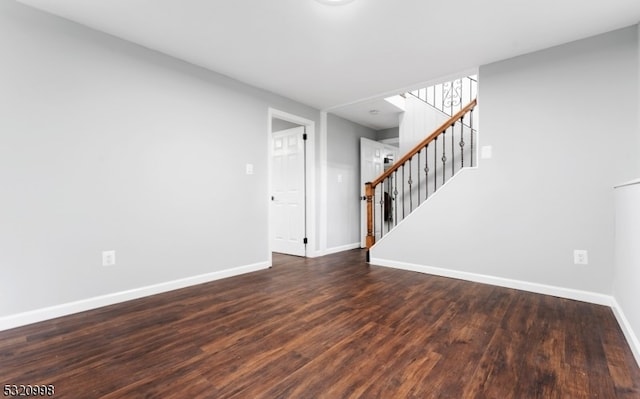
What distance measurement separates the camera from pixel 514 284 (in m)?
2.92

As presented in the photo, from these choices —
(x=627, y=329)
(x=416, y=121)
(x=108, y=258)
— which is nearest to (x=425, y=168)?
(x=416, y=121)

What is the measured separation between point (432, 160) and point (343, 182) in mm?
1526

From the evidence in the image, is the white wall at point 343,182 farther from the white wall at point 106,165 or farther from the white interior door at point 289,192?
the white wall at point 106,165

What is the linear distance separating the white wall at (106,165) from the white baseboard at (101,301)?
4 cm

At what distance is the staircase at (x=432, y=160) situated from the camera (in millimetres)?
3895

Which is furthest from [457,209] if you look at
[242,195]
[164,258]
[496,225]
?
[164,258]

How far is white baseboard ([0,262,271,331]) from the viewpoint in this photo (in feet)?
6.80

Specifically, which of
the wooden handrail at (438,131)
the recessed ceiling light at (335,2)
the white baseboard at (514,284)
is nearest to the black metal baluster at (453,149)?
the wooden handrail at (438,131)

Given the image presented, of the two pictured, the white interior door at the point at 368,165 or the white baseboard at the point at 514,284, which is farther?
the white interior door at the point at 368,165

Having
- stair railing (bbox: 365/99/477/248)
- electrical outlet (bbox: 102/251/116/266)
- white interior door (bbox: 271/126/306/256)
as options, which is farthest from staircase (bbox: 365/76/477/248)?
electrical outlet (bbox: 102/251/116/266)

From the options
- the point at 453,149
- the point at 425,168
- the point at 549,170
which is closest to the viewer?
the point at 549,170

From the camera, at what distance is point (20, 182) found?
2098 millimetres

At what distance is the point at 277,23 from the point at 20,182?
2247 mm

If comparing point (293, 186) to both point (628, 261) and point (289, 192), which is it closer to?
point (289, 192)
